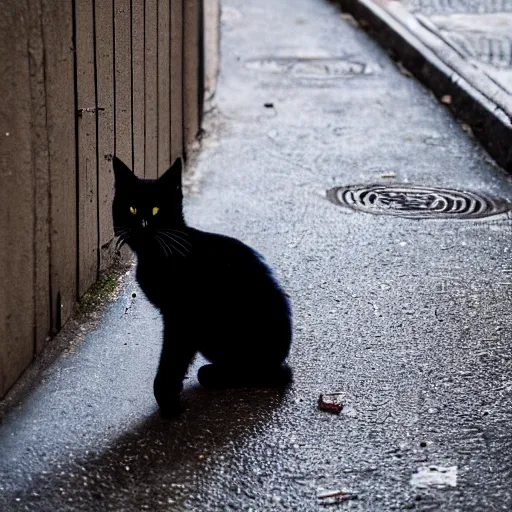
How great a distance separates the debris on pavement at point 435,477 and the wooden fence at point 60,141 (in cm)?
143

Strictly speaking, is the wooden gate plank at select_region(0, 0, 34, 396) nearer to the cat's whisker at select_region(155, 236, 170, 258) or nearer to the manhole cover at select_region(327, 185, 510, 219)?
the cat's whisker at select_region(155, 236, 170, 258)

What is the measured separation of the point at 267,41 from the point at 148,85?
514 centimetres

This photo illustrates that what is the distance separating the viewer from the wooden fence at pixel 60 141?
10.7 feet

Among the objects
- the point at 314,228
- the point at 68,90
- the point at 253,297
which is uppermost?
the point at 68,90

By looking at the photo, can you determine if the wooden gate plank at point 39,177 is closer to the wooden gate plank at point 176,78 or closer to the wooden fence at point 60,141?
the wooden fence at point 60,141

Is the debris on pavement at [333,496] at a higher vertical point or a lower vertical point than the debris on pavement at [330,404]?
higher

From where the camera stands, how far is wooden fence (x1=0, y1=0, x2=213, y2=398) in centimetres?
327

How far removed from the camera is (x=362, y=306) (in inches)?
173

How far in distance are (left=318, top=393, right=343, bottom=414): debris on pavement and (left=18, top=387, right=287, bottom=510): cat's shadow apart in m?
0.15

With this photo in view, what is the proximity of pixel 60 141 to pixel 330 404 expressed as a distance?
140cm

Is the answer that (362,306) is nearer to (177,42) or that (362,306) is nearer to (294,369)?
(294,369)

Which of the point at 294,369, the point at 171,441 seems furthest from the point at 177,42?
the point at 171,441

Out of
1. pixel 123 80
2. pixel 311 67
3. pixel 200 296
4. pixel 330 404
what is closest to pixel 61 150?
pixel 200 296

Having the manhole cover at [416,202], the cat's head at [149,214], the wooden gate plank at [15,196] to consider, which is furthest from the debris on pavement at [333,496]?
the manhole cover at [416,202]
